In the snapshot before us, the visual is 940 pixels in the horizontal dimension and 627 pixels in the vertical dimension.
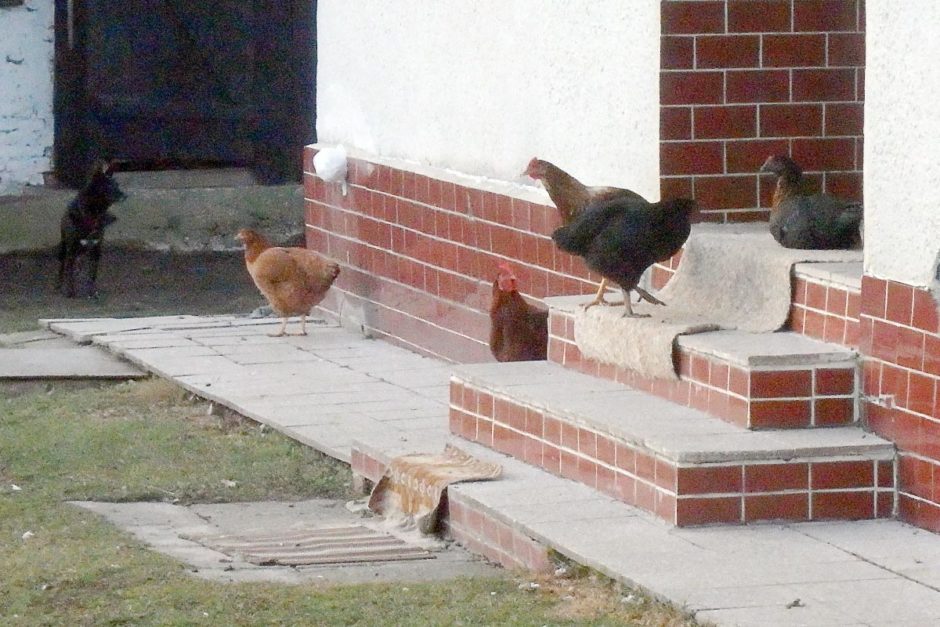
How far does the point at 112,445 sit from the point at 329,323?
2719 millimetres

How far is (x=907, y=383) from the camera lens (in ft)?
18.5

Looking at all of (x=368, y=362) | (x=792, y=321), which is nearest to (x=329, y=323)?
(x=368, y=362)

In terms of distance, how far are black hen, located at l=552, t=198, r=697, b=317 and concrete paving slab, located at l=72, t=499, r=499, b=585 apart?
3.57ft

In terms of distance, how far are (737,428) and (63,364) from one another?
4413 millimetres

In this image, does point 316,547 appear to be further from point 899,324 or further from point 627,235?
point 899,324

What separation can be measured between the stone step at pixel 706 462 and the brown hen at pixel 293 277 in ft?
11.5

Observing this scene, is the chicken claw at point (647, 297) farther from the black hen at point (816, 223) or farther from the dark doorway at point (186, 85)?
the dark doorway at point (186, 85)

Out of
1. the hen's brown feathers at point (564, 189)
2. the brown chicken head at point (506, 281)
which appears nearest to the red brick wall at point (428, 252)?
the brown chicken head at point (506, 281)

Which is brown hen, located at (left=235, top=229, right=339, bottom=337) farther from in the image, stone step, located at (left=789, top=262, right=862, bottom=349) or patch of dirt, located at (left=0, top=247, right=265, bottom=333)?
stone step, located at (left=789, top=262, right=862, bottom=349)

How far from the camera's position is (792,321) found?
625 cm

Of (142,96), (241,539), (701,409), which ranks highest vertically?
(142,96)

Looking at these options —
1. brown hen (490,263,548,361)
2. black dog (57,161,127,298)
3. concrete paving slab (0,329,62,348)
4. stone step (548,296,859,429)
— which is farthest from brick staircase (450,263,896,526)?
black dog (57,161,127,298)

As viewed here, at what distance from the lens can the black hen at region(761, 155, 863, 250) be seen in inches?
254

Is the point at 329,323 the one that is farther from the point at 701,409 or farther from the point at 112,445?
the point at 701,409
